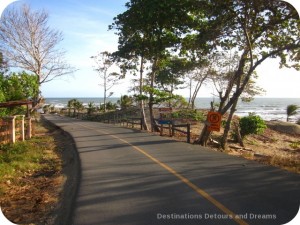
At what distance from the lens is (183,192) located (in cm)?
764

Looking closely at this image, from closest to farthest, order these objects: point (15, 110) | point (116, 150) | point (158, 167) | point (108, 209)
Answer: point (108, 209), point (158, 167), point (116, 150), point (15, 110)

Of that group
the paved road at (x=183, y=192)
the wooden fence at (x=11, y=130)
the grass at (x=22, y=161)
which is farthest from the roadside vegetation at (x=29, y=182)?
the paved road at (x=183, y=192)

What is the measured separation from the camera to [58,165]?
13305 mm

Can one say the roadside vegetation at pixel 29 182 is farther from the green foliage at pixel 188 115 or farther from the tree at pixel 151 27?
the green foliage at pixel 188 115

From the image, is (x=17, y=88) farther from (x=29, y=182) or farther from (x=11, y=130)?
(x=29, y=182)

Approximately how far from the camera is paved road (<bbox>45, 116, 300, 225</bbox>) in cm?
613

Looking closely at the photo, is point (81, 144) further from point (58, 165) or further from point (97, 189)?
point (97, 189)

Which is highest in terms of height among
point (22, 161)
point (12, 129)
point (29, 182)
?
point (12, 129)

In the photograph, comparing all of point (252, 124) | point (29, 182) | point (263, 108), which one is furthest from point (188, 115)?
point (263, 108)

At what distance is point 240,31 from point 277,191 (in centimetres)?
1220

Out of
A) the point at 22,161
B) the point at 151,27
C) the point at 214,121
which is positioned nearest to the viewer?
the point at 22,161

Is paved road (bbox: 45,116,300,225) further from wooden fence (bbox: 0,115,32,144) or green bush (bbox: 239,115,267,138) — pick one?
green bush (bbox: 239,115,267,138)

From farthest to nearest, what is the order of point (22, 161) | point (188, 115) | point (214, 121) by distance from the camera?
point (188, 115)
point (214, 121)
point (22, 161)

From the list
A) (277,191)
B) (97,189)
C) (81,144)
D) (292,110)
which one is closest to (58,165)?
(81,144)
